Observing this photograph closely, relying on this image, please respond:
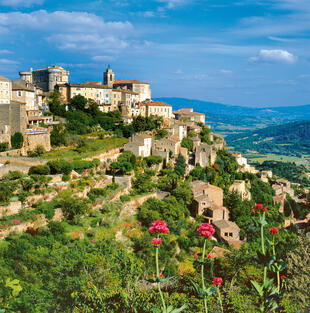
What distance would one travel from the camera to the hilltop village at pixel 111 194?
51.1ft

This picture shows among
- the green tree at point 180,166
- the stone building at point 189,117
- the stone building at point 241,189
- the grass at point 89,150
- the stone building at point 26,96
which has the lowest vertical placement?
the stone building at point 241,189

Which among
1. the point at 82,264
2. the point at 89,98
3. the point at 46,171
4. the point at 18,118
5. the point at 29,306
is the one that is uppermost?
the point at 89,98

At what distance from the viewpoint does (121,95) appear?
49.4 m

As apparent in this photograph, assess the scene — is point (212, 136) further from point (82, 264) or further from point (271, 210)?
point (82, 264)

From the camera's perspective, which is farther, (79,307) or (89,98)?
(89,98)

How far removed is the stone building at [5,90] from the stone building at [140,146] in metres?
12.8

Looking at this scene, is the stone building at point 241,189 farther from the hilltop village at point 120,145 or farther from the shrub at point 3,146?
the shrub at point 3,146

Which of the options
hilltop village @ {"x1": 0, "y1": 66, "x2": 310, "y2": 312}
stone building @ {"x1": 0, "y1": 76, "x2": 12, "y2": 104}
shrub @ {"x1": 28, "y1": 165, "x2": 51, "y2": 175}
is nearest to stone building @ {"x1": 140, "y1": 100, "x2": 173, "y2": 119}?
hilltop village @ {"x1": 0, "y1": 66, "x2": 310, "y2": 312}

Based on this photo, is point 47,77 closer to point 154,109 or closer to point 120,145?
→ point 154,109

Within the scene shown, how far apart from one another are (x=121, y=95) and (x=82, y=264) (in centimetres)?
3696

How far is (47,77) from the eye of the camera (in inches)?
2002

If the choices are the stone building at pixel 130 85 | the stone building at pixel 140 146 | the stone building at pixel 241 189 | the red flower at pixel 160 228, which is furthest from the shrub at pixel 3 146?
the stone building at pixel 130 85

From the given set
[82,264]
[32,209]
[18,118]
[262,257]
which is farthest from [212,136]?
[262,257]

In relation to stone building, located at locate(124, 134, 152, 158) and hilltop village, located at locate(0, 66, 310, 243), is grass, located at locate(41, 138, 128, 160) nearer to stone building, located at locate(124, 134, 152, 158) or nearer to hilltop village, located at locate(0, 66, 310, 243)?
hilltop village, located at locate(0, 66, 310, 243)
